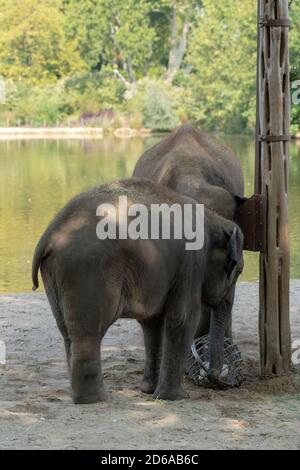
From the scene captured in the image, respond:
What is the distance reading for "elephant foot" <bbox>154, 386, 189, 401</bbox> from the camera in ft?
25.8

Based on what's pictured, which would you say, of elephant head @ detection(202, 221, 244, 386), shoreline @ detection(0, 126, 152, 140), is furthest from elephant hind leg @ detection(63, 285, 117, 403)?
shoreline @ detection(0, 126, 152, 140)

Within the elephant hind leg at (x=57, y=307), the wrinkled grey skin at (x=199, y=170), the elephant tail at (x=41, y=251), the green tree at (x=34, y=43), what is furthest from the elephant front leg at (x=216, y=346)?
the green tree at (x=34, y=43)

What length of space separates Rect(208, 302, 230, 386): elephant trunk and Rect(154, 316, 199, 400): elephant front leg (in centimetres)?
51

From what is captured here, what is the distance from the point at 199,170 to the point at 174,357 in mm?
2518

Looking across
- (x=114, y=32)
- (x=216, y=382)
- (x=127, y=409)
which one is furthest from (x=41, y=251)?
(x=114, y=32)

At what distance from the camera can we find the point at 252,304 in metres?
12.2

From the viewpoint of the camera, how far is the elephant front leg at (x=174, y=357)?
7.84 metres

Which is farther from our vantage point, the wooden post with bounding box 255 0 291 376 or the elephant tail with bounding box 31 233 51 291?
the wooden post with bounding box 255 0 291 376

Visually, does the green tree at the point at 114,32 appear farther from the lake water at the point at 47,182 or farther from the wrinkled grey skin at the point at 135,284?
the wrinkled grey skin at the point at 135,284

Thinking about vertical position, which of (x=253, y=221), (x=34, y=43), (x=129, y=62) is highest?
(x=34, y=43)

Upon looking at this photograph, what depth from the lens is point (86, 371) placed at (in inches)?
287

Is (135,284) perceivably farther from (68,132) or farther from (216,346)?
(68,132)

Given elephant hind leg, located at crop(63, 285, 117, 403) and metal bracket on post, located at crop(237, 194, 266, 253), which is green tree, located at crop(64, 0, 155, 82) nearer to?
metal bracket on post, located at crop(237, 194, 266, 253)

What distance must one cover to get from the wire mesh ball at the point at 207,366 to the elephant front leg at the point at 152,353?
353 millimetres
